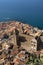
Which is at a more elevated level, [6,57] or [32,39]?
[32,39]

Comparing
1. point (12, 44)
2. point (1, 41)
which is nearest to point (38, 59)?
point (12, 44)

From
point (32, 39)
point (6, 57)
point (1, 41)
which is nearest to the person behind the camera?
point (6, 57)

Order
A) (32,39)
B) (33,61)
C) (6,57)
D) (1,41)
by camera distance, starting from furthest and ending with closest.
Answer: (1,41) < (32,39) < (6,57) < (33,61)

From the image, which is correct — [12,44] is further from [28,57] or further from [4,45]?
[28,57]

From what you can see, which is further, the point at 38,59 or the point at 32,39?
the point at 32,39

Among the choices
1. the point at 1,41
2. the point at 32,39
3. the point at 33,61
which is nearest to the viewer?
the point at 33,61

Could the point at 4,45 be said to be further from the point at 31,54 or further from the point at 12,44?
the point at 31,54

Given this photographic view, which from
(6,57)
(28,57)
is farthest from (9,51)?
(28,57)

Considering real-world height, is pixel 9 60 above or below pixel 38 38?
below

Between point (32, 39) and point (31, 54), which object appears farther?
point (32, 39)
